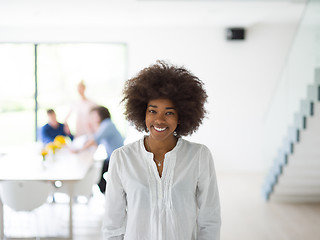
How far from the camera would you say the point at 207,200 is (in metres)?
1.76

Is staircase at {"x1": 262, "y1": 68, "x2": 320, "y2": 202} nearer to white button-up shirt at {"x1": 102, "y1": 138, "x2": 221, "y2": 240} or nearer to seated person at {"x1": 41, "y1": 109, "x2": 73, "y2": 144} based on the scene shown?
seated person at {"x1": 41, "y1": 109, "x2": 73, "y2": 144}

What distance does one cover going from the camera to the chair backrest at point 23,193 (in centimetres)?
406

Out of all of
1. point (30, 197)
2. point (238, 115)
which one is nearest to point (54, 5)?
point (30, 197)

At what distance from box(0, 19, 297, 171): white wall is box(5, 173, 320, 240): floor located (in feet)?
5.73

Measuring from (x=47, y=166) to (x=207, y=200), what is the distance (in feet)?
10.7

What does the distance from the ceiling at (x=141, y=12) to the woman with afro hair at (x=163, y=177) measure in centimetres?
367

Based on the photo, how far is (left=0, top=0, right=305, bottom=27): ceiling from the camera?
5465 mm

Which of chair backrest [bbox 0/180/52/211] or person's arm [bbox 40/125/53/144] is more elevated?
person's arm [bbox 40/125/53/144]

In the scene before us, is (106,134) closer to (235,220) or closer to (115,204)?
(235,220)

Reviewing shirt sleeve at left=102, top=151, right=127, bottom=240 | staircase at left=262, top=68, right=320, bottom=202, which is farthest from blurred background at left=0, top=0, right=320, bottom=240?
shirt sleeve at left=102, top=151, right=127, bottom=240

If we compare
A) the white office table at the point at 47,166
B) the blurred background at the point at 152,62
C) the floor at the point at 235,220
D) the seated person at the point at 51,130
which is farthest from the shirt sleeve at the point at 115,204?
the blurred background at the point at 152,62

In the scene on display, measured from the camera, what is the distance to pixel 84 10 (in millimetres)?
6066

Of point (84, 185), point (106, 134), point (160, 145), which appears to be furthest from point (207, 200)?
point (106, 134)

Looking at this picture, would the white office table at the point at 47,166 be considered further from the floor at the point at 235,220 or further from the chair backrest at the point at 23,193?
the floor at the point at 235,220
